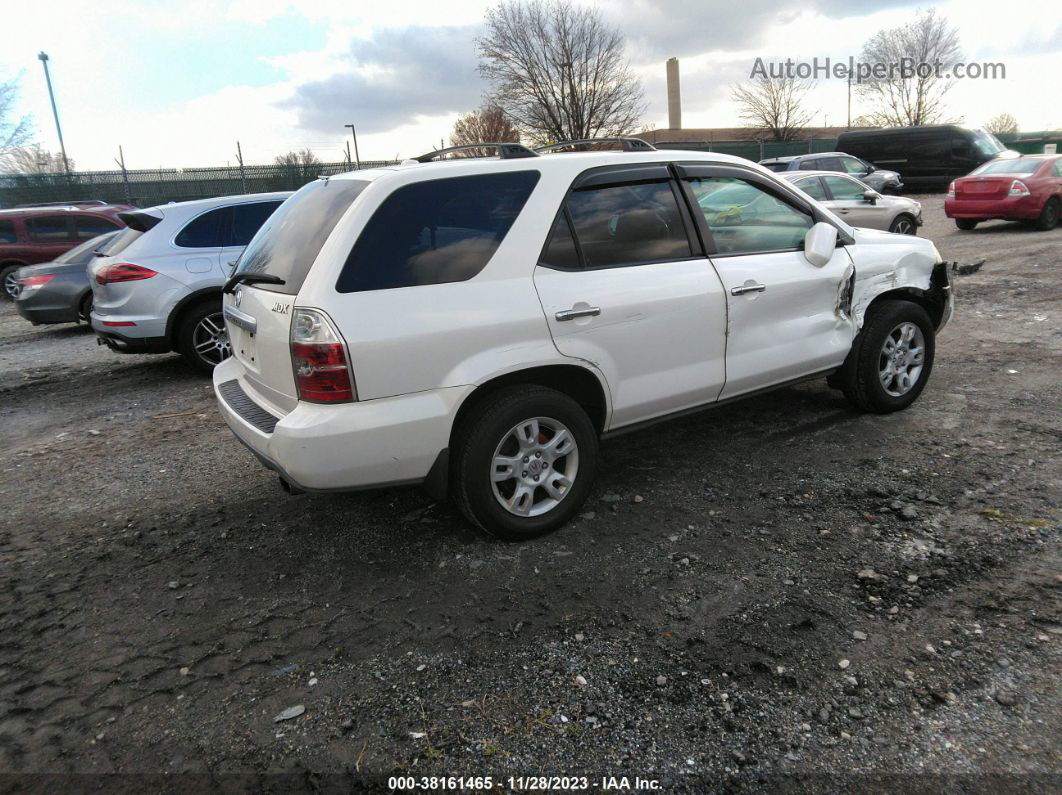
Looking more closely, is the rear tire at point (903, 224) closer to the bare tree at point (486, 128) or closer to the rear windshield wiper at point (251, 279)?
the rear windshield wiper at point (251, 279)

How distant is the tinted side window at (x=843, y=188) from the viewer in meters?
12.2

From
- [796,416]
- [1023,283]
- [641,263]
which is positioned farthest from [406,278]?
[1023,283]

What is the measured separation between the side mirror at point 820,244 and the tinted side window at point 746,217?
8cm

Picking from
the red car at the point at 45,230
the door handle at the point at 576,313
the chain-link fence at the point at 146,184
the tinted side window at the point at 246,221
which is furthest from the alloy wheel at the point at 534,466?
the chain-link fence at the point at 146,184

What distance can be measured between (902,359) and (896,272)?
585 mm

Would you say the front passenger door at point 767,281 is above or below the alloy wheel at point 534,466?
above

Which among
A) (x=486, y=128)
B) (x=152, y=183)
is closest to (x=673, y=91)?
(x=486, y=128)

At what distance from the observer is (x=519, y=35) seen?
36.4 m

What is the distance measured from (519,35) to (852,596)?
3833 cm

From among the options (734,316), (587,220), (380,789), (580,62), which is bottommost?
(380,789)

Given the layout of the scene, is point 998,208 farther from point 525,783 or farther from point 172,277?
point 525,783

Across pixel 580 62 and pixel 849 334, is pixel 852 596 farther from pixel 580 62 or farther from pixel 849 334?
pixel 580 62

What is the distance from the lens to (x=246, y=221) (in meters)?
7.42

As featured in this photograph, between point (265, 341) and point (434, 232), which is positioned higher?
point (434, 232)
